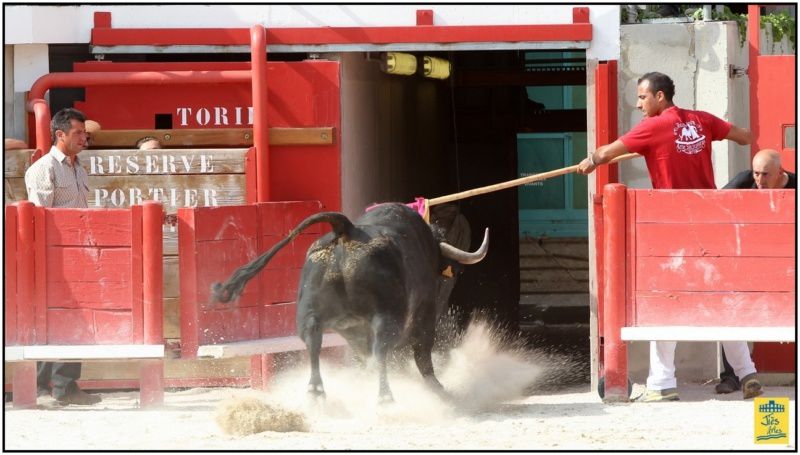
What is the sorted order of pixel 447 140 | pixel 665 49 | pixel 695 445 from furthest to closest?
pixel 447 140 → pixel 665 49 → pixel 695 445

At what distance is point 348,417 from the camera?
7.53 metres

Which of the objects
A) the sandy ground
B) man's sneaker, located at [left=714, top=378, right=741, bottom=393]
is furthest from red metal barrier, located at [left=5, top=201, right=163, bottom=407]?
man's sneaker, located at [left=714, top=378, right=741, bottom=393]

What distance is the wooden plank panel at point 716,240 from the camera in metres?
8.17

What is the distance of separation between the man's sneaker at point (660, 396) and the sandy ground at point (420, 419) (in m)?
0.09

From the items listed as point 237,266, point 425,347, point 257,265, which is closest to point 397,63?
point 237,266

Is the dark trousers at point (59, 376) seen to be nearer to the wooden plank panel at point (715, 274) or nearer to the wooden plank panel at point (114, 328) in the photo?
the wooden plank panel at point (114, 328)

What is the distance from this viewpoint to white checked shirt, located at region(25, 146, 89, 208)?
27.9 feet

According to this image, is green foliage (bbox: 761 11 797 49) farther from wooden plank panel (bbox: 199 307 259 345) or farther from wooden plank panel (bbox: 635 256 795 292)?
wooden plank panel (bbox: 199 307 259 345)

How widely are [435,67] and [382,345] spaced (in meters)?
4.37

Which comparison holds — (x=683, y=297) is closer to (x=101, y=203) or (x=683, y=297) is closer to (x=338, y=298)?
(x=338, y=298)

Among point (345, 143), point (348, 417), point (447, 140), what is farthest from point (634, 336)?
point (447, 140)

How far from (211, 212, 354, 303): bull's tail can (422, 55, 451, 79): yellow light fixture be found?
3.91 metres

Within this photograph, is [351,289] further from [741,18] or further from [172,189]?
[741,18]

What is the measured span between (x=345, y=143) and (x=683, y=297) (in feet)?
8.60
